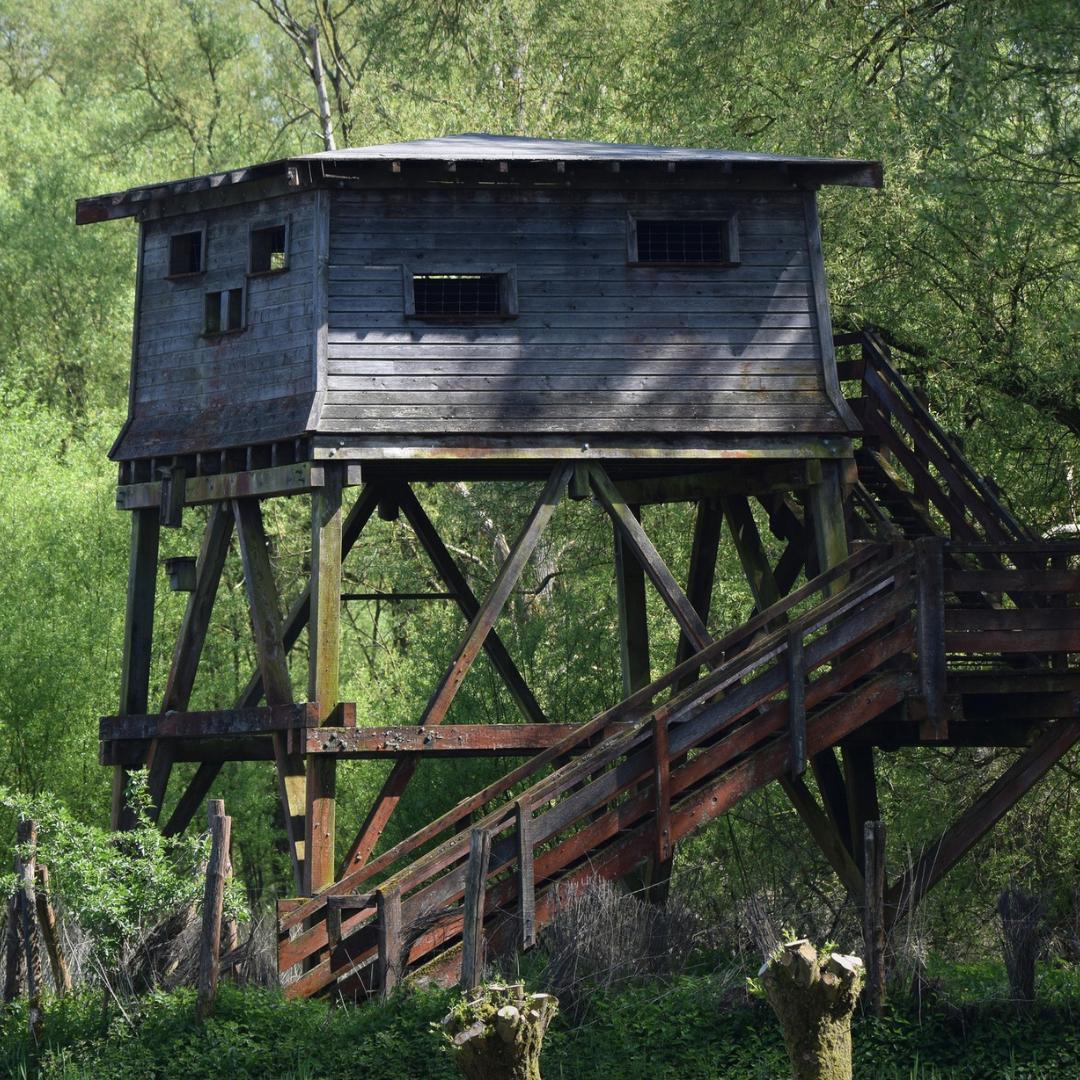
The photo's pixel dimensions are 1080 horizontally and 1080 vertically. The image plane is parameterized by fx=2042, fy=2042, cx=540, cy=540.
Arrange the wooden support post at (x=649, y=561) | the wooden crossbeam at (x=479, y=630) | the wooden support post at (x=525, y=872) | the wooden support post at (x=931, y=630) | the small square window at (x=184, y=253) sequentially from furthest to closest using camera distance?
the small square window at (x=184, y=253), the wooden support post at (x=649, y=561), the wooden crossbeam at (x=479, y=630), the wooden support post at (x=931, y=630), the wooden support post at (x=525, y=872)

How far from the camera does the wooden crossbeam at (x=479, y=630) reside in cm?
2111

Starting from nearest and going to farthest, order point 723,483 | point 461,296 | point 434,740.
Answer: point 434,740 < point 461,296 < point 723,483

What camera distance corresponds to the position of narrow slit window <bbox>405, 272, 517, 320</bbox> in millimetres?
21703

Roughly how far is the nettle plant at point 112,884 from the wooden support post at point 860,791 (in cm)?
751

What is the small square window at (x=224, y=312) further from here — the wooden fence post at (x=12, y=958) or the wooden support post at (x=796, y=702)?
the wooden support post at (x=796, y=702)

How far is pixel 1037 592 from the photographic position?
20.4m

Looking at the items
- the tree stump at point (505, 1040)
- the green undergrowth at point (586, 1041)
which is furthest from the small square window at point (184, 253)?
the tree stump at point (505, 1040)

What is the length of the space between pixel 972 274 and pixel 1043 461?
100 inches

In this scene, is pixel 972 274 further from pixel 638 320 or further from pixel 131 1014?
pixel 131 1014

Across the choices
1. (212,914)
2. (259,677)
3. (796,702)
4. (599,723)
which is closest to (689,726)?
(796,702)

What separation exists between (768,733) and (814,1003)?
21.0 feet

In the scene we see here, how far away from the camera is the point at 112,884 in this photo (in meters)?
18.8

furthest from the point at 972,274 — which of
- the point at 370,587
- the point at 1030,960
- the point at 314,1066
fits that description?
the point at 370,587

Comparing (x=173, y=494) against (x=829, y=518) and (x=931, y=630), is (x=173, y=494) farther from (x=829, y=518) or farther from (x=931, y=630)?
(x=931, y=630)
